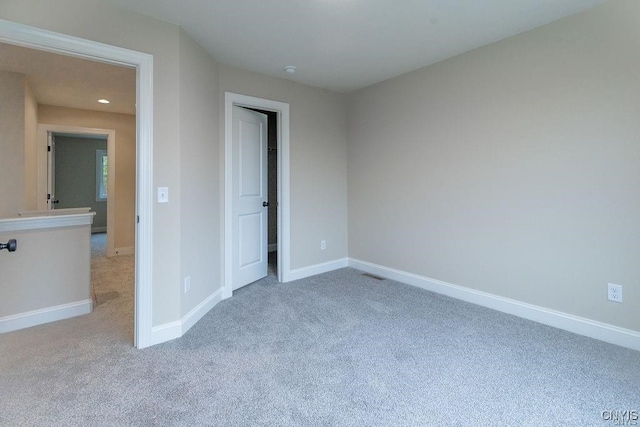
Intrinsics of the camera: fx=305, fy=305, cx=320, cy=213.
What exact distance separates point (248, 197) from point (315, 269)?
51.3 inches

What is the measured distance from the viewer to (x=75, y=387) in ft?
5.83

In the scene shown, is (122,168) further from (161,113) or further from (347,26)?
(347,26)

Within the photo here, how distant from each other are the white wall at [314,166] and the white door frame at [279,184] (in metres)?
0.08

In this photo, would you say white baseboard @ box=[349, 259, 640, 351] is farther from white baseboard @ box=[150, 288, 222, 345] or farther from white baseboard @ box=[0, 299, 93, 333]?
white baseboard @ box=[0, 299, 93, 333]

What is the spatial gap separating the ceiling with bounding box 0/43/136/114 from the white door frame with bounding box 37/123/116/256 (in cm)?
37

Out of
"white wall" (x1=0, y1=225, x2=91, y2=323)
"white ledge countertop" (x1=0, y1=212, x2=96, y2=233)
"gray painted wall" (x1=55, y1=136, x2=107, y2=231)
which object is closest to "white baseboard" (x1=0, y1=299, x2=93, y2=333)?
"white wall" (x1=0, y1=225, x2=91, y2=323)

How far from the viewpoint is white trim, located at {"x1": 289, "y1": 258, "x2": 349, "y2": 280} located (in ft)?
12.7

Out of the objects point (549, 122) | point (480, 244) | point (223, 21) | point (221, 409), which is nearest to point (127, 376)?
point (221, 409)

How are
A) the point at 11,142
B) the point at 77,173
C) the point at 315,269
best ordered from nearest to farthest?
the point at 11,142, the point at 315,269, the point at 77,173

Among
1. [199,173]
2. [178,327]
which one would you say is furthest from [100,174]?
[178,327]

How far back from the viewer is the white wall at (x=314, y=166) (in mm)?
3781

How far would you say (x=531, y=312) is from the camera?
2.65m

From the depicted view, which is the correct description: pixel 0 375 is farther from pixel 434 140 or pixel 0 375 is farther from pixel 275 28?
pixel 434 140

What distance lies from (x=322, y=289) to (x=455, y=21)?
2815mm
